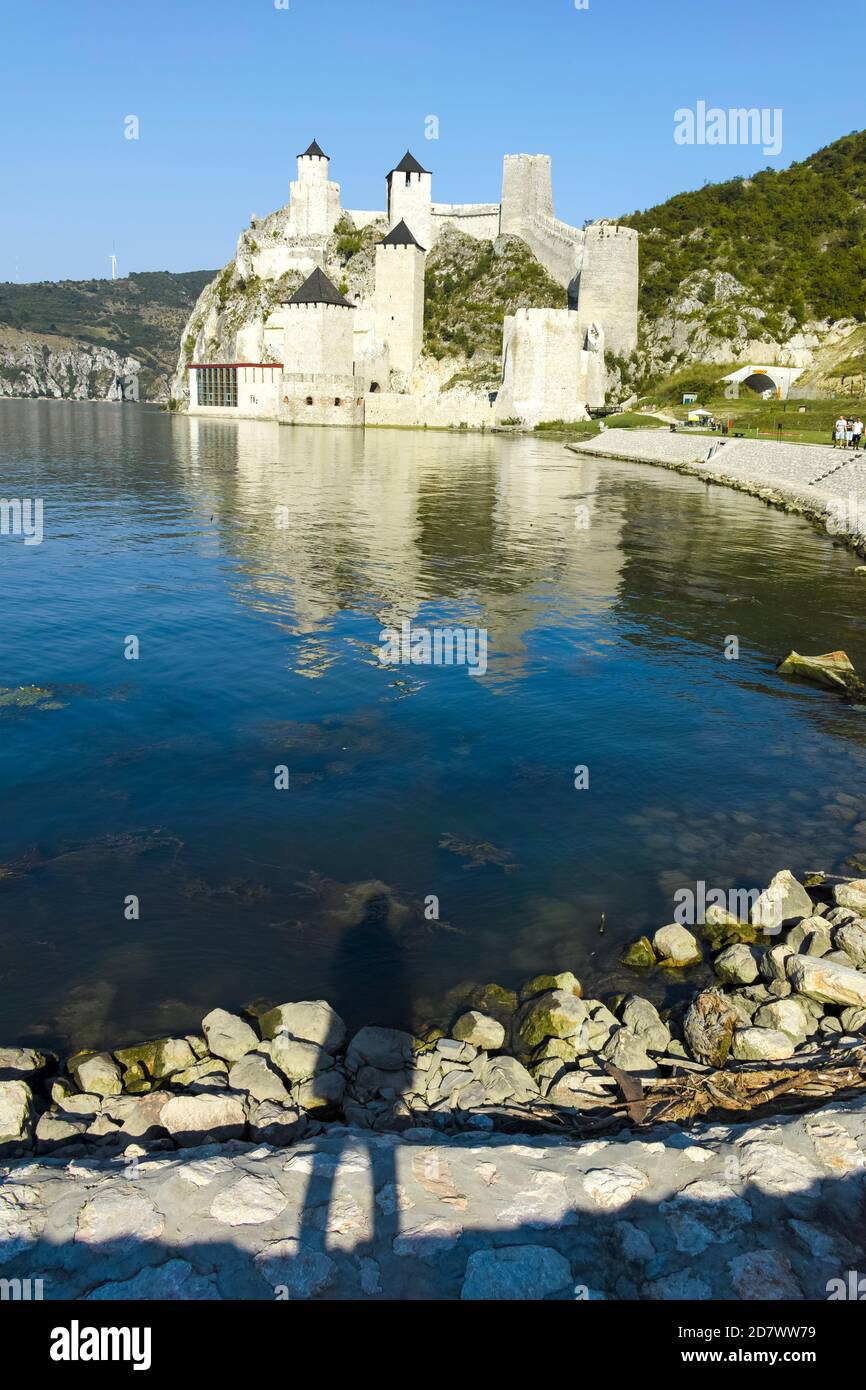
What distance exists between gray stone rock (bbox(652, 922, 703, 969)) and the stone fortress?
78225 mm

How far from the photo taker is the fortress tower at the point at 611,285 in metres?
81.2

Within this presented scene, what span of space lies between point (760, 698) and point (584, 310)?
7718 centimetres

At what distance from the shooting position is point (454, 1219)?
423 cm

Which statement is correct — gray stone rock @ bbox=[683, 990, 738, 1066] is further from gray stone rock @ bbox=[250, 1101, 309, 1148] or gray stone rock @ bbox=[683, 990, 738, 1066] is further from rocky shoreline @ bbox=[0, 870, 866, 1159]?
gray stone rock @ bbox=[250, 1101, 309, 1148]

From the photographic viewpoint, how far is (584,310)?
8300 cm

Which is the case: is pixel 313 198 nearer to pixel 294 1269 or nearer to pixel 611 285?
pixel 611 285

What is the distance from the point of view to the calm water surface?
25.7ft

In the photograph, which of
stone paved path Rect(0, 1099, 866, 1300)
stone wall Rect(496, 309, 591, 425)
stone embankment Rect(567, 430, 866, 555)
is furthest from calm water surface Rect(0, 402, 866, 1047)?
stone wall Rect(496, 309, 591, 425)

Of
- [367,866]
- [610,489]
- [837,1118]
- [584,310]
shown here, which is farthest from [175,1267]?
[584,310]

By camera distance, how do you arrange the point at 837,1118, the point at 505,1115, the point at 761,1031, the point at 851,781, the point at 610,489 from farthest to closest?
the point at 610,489 < the point at 851,781 < the point at 761,1031 < the point at 505,1115 < the point at 837,1118

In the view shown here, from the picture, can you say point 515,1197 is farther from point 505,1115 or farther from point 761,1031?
point 761,1031

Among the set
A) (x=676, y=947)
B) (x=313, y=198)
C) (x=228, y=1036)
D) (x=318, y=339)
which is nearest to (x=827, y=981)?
(x=676, y=947)

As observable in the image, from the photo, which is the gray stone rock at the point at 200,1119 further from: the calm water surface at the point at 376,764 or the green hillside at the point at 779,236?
the green hillside at the point at 779,236

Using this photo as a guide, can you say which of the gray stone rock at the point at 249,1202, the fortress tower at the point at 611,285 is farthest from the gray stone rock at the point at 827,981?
the fortress tower at the point at 611,285
